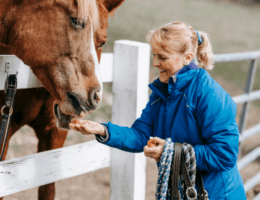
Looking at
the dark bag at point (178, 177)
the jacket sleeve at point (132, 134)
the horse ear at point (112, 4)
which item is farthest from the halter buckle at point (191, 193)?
the horse ear at point (112, 4)

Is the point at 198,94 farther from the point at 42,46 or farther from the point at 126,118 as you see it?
the point at 42,46

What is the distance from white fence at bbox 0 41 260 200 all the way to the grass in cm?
603

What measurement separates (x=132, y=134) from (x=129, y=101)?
15.9 inches

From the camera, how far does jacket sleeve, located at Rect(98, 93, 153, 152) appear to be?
54.4 inches

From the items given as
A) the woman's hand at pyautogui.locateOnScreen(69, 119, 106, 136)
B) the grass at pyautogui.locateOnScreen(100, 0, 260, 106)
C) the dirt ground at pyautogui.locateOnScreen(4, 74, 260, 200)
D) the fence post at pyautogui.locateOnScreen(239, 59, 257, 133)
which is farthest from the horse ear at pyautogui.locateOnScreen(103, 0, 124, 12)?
the grass at pyautogui.locateOnScreen(100, 0, 260, 106)

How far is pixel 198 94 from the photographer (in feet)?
4.23

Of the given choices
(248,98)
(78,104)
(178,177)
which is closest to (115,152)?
(78,104)

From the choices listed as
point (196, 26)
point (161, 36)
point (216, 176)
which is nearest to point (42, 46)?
point (161, 36)

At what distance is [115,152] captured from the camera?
187cm

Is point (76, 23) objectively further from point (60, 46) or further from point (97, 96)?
point (97, 96)

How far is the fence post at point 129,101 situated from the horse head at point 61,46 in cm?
34

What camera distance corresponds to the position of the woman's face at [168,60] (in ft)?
4.38

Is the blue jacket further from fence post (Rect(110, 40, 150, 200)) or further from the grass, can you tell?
the grass

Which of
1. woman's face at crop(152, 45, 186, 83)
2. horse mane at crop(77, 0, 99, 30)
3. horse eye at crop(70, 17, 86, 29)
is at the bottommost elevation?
woman's face at crop(152, 45, 186, 83)
